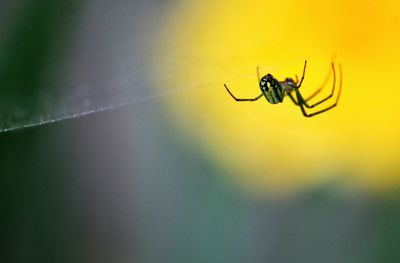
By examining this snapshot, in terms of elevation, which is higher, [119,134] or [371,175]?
[119,134]

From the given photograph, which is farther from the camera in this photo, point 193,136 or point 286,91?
point 193,136

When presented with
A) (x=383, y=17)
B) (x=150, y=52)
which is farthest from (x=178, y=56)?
(x=383, y=17)

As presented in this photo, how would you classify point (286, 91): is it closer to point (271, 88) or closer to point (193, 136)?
point (271, 88)

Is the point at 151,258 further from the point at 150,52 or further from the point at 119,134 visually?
the point at 150,52

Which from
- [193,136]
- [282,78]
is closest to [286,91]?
[282,78]

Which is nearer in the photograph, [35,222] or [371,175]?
[371,175]
